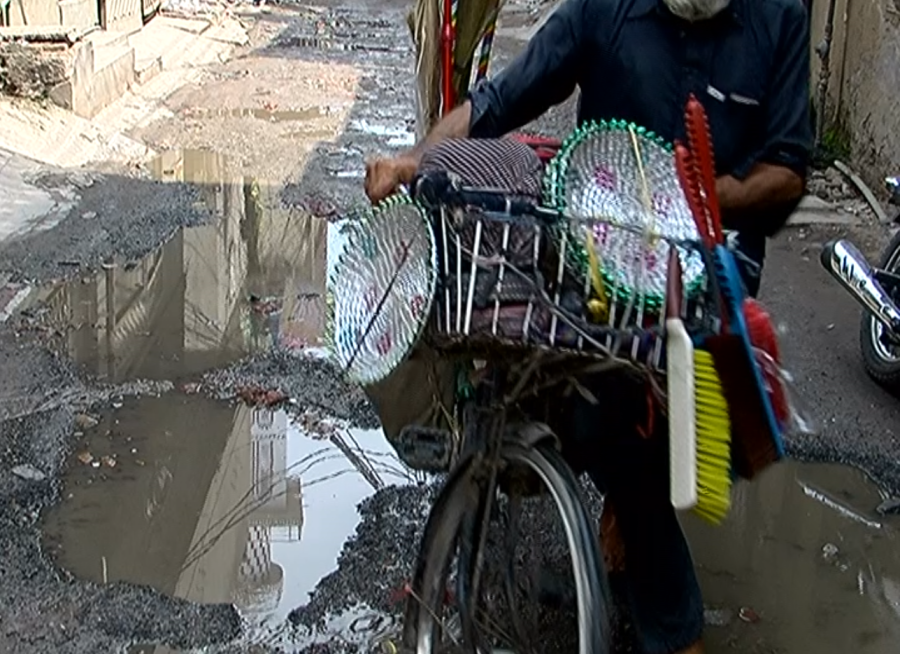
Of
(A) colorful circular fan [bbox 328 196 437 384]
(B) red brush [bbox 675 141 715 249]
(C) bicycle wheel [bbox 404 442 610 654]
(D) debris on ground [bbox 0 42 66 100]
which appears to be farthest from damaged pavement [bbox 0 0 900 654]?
(B) red brush [bbox 675 141 715 249]

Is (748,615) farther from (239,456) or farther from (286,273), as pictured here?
(286,273)

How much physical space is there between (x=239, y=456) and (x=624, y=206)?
2.78 meters

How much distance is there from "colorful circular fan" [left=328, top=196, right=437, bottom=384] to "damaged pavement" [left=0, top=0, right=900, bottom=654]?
1420mm

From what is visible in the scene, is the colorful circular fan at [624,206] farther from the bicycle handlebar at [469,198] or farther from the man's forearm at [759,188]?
the man's forearm at [759,188]

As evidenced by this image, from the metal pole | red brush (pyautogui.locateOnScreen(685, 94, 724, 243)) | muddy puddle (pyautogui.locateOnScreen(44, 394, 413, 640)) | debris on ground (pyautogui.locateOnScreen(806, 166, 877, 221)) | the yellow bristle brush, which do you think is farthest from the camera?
the metal pole

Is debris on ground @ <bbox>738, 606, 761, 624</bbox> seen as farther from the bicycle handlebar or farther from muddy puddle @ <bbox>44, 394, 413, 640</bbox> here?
the bicycle handlebar

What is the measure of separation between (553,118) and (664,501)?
30.9 feet

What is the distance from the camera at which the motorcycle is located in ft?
17.9

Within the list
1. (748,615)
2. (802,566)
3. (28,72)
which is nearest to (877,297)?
(802,566)

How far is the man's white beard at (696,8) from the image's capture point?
119 inches

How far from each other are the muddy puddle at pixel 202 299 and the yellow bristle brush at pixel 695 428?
146 inches

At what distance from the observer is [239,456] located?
198 inches

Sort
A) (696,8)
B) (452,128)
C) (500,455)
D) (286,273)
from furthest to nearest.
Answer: (286,273) < (452,128) < (696,8) < (500,455)

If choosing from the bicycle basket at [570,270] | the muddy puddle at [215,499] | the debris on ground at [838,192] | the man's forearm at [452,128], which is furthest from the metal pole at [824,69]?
the bicycle basket at [570,270]
